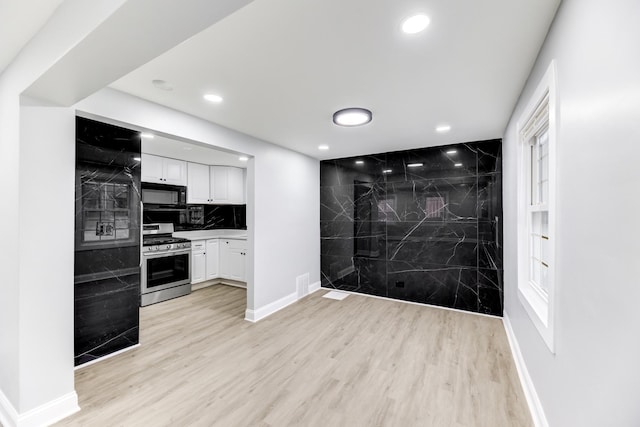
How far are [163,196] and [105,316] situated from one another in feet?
8.76

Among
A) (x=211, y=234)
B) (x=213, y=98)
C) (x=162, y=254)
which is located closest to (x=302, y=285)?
(x=162, y=254)

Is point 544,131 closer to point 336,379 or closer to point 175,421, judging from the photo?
point 336,379

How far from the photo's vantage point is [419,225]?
168 inches

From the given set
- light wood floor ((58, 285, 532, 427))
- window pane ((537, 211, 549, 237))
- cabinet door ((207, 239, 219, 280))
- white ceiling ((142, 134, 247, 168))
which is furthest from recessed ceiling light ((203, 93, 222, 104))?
cabinet door ((207, 239, 219, 280))

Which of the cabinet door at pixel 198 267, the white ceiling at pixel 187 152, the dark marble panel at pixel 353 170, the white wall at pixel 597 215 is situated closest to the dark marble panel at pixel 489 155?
the dark marble panel at pixel 353 170

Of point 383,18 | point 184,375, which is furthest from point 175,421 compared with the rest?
point 383,18

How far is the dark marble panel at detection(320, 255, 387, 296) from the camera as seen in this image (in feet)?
15.2

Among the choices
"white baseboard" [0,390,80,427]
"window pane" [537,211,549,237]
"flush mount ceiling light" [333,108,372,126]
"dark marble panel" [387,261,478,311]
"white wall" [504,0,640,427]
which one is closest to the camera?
"white wall" [504,0,640,427]

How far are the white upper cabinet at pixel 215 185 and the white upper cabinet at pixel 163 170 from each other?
15 cm

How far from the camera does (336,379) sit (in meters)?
2.37

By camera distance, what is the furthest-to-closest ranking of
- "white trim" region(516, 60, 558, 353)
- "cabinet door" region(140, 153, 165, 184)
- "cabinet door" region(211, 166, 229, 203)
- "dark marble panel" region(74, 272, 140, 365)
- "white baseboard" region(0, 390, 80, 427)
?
1. "cabinet door" region(211, 166, 229, 203)
2. "cabinet door" region(140, 153, 165, 184)
3. "dark marble panel" region(74, 272, 140, 365)
4. "white baseboard" region(0, 390, 80, 427)
5. "white trim" region(516, 60, 558, 353)

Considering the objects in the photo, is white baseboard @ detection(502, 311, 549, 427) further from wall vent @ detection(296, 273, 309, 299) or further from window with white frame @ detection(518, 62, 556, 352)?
wall vent @ detection(296, 273, 309, 299)

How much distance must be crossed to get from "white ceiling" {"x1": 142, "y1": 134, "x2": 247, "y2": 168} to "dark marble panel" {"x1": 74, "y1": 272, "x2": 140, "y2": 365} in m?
1.82

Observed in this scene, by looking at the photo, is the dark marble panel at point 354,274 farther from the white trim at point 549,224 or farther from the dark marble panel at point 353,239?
the white trim at point 549,224
